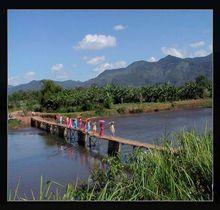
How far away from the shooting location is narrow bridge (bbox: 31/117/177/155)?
4594mm

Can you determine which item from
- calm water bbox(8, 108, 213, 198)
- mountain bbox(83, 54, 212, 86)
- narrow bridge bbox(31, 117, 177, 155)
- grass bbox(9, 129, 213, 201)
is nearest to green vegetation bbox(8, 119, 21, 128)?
calm water bbox(8, 108, 213, 198)

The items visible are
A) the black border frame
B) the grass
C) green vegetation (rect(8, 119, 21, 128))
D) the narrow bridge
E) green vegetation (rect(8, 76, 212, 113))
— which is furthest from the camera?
the narrow bridge

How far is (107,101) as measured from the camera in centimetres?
458

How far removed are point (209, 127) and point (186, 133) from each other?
231 mm

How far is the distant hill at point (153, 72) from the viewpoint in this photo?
4.42m

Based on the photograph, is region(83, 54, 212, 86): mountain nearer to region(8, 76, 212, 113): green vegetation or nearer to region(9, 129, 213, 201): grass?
region(8, 76, 212, 113): green vegetation

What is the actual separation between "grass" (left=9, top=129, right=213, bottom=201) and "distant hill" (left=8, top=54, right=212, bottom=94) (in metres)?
0.53

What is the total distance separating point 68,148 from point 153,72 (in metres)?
1.01

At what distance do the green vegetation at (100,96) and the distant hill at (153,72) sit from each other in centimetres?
5

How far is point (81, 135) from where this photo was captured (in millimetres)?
4758
